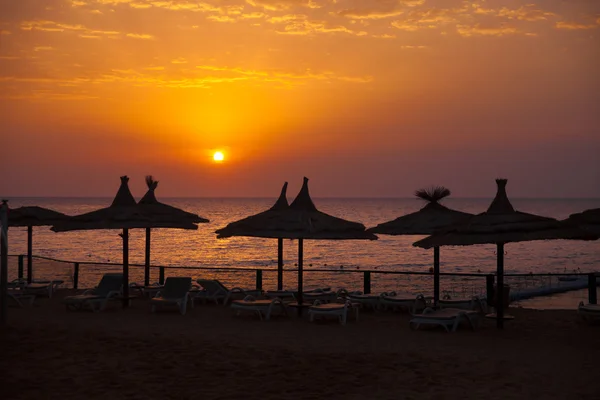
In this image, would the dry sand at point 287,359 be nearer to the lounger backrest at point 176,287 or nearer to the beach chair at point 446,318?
the beach chair at point 446,318

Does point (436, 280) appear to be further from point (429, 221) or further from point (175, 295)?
point (175, 295)

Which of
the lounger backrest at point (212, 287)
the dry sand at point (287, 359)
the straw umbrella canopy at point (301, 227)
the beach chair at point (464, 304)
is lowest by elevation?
the dry sand at point (287, 359)

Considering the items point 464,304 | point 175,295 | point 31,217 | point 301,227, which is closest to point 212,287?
point 175,295

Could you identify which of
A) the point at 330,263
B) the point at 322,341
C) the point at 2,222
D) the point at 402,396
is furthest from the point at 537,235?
the point at 330,263

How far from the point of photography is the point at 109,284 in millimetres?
16969

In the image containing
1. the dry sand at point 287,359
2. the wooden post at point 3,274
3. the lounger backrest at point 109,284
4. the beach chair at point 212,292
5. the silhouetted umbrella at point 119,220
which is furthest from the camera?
the beach chair at point 212,292

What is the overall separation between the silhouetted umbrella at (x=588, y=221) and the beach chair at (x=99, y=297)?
9854 mm

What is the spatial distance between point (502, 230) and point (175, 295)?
24.1ft

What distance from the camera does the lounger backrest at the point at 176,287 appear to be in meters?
15.9

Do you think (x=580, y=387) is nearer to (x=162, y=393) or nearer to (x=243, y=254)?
(x=162, y=393)

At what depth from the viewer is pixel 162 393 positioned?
8625mm

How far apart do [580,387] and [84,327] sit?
881cm

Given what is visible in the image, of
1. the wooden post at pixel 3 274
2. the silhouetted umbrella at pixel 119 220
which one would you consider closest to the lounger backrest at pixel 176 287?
the silhouetted umbrella at pixel 119 220

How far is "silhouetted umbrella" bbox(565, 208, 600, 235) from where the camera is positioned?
13.2 metres
